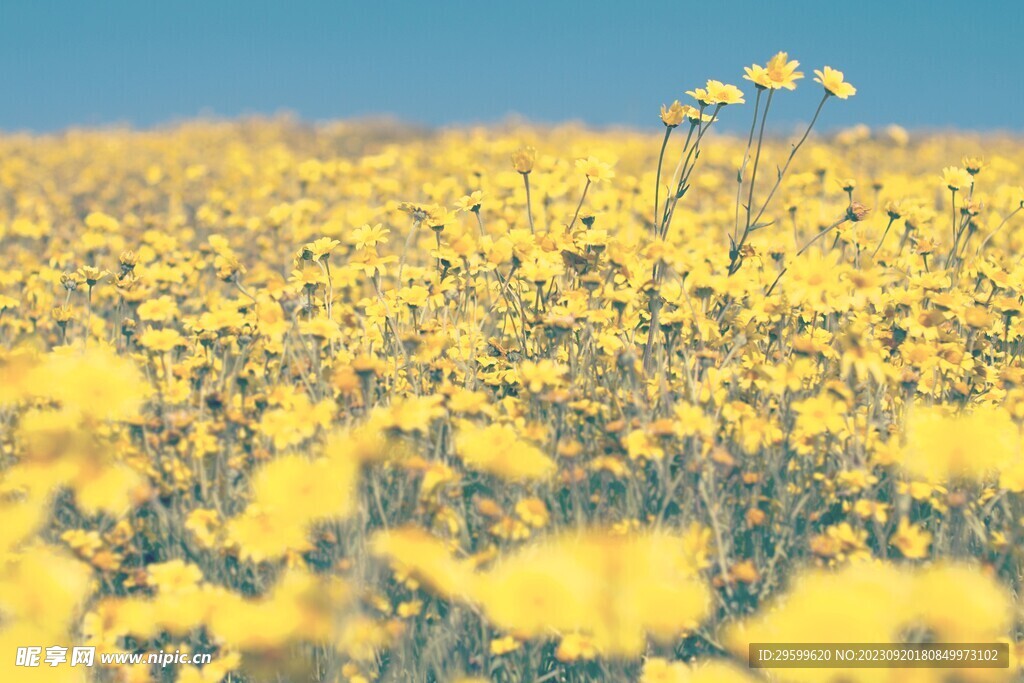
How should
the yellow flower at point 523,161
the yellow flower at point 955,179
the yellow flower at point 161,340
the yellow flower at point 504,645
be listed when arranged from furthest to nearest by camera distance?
the yellow flower at point 955,179, the yellow flower at point 523,161, the yellow flower at point 161,340, the yellow flower at point 504,645

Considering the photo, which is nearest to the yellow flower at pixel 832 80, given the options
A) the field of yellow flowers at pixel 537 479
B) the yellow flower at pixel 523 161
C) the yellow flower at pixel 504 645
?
the field of yellow flowers at pixel 537 479

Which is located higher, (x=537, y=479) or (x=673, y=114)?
(x=673, y=114)

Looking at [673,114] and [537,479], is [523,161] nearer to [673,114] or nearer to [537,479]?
[673,114]

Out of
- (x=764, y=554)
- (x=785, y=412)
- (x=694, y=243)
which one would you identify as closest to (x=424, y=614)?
(x=764, y=554)

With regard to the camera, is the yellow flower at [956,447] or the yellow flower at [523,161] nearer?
the yellow flower at [956,447]

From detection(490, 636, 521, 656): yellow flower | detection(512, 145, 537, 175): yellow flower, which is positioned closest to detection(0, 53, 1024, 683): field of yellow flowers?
detection(490, 636, 521, 656): yellow flower

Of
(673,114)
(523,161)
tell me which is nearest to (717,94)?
(673,114)

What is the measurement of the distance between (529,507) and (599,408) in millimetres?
495

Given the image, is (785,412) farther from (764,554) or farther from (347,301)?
(347,301)

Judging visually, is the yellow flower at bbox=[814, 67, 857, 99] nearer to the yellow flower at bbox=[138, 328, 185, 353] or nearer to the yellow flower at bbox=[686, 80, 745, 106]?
the yellow flower at bbox=[686, 80, 745, 106]

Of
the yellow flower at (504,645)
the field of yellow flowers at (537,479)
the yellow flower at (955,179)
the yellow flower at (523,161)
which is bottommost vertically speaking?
the yellow flower at (504,645)

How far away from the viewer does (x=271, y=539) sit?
191 centimetres

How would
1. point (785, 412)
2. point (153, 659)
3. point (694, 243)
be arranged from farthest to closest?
1. point (694, 243)
2. point (785, 412)
3. point (153, 659)

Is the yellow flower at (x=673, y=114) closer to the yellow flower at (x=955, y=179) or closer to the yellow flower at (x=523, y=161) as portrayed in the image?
the yellow flower at (x=523, y=161)
